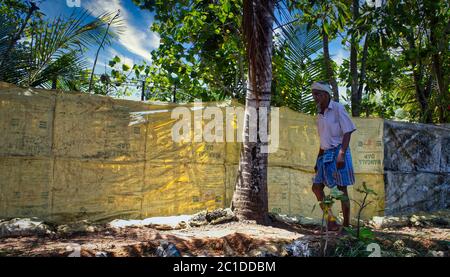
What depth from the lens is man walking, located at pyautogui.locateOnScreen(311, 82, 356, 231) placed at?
482 centimetres

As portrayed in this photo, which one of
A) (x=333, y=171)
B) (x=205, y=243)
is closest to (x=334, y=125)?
(x=333, y=171)

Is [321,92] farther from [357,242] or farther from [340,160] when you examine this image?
[357,242]

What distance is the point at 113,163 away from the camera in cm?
566

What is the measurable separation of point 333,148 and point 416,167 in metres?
3.77

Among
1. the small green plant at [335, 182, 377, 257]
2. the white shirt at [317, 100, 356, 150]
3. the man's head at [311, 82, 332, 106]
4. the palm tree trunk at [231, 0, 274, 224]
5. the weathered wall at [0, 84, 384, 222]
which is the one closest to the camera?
the small green plant at [335, 182, 377, 257]

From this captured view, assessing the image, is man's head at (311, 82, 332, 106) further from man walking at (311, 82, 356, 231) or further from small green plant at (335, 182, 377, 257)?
small green plant at (335, 182, 377, 257)

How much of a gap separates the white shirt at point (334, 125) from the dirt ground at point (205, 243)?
1.03 m

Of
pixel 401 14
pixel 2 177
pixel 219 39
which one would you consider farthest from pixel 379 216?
pixel 2 177

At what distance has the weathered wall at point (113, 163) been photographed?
517 cm

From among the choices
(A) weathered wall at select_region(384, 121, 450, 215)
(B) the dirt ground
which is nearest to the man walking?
(B) the dirt ground

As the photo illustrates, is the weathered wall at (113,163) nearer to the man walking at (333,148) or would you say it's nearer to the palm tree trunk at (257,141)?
the palm tree trunk at (257,141)

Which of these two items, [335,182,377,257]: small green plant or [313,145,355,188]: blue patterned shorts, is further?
[313,145,355,188]: blue patterned shorts

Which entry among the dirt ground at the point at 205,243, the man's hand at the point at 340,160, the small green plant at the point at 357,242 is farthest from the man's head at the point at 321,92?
the dirt ground at the point at 205,243

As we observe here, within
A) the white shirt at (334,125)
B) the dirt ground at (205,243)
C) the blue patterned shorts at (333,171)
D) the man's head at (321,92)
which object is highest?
Answer: the man's head at (321,92)
